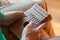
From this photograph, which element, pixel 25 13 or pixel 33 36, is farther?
pixel 25 13

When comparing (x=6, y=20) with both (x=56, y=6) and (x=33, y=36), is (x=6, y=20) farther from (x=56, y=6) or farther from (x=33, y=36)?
(x=56, y=6)

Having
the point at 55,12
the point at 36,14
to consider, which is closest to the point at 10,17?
the point at 36,14

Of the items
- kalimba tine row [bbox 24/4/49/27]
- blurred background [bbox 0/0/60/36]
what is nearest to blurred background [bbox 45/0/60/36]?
blurred background [bbox 0/0/60/36]

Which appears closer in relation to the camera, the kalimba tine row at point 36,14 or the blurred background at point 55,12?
the kalimba tine row at point 36,14

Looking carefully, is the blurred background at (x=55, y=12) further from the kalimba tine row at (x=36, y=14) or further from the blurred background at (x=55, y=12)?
the kalimba tine row at (x=36, y=14)

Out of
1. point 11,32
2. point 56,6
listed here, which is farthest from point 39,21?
point 56,6

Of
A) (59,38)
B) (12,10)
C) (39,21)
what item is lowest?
(59,38)

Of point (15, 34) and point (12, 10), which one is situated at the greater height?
point (12, 10)

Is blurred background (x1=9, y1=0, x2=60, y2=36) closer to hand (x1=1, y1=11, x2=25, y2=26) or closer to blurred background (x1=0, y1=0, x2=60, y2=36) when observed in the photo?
blurred background (x1=0, y1=0, x2=60, y2=36)

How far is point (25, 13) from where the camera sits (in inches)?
49.5

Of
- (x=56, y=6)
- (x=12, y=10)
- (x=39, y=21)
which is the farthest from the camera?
(x=56, y=6)

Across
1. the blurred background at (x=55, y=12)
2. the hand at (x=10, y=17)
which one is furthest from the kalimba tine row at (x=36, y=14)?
the blurred background at (x=55, y=12)

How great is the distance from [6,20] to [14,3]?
231 millimetres

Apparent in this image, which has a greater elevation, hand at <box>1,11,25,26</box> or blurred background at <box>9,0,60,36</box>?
hand at <box>1,11,25,26</box>
